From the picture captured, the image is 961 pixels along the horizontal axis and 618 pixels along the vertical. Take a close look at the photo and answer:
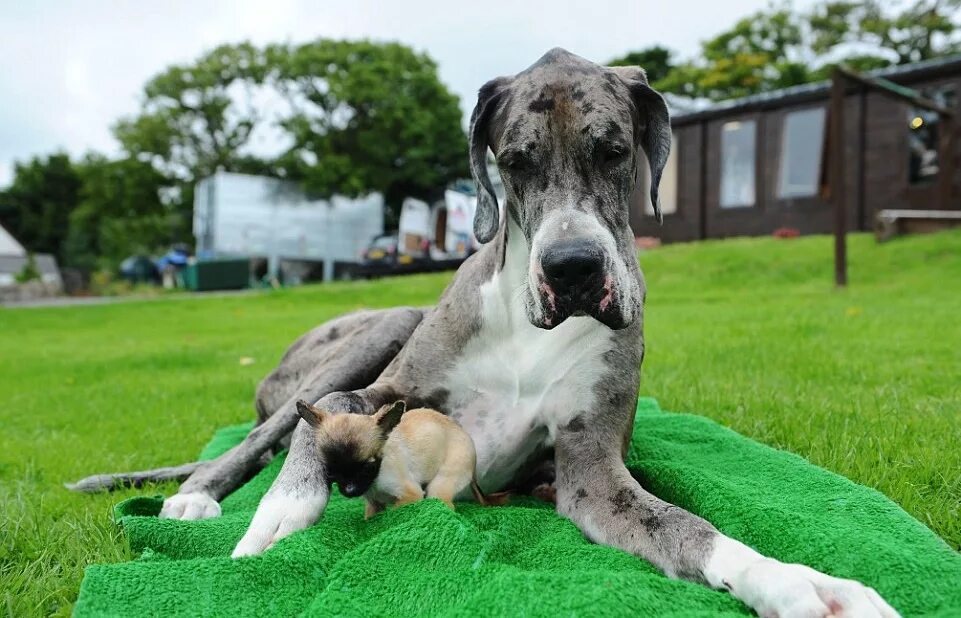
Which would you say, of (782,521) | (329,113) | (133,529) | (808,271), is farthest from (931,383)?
(329,113)

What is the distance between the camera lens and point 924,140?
17.0 metres

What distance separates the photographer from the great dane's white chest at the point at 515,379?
2.87 m

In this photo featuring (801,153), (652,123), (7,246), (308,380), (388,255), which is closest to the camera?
(652,123)

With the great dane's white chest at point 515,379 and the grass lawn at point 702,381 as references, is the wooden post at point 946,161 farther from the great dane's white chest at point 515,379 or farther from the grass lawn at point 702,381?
the great dane's white chest at point 515,379

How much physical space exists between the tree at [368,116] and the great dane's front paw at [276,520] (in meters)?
28.4

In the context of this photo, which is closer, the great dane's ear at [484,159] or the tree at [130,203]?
the great dane's ear at [484,159]

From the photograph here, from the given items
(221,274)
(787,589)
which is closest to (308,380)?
(787,589)

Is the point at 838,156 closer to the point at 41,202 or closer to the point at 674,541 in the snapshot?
the point at 674,541

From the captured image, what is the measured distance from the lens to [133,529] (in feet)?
7.91

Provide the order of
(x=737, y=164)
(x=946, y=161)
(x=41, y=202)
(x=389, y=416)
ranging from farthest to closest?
(x=41, y=202) < (x=737, y=164) < (x=946, y=161) < (x=389, y=416)

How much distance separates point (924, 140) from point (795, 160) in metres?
2.66

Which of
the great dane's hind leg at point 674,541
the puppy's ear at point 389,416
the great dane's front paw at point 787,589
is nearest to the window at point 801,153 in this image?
the great dane's hind leg at point 674,541

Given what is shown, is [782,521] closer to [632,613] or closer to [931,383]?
[632,613]

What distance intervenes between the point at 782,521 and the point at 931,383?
325 centimetres
